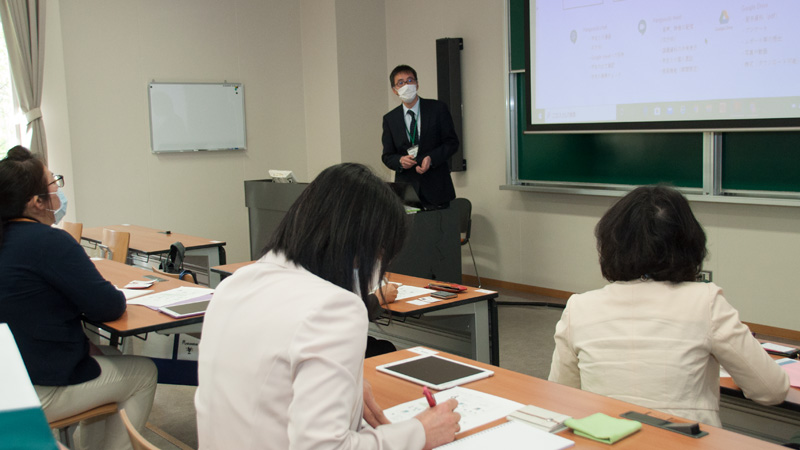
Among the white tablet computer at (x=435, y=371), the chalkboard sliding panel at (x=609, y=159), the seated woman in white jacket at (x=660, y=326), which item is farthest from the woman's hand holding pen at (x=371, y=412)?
the chalkboard sliding panel at (x=609, y=159)

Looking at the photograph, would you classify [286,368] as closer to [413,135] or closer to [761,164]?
[761,164]

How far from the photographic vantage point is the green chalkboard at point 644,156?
457 cm

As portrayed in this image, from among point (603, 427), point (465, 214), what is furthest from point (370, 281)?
point (465, 214)

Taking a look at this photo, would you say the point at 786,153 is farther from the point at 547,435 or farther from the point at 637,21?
the point at 547,435

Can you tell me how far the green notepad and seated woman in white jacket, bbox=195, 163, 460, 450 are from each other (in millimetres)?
281

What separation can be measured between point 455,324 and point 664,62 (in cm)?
280

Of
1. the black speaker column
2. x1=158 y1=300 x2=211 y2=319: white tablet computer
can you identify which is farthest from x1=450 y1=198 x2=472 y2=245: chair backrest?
x1=158 y1=300 x2=211 y2=319: white tablet computer

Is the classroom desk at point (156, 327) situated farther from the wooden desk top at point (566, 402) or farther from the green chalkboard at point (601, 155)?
the green chalkboard at point (601, 155)

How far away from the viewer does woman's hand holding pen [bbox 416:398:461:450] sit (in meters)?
1.44

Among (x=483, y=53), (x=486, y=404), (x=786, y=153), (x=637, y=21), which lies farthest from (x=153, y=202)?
(x=486, y=404)

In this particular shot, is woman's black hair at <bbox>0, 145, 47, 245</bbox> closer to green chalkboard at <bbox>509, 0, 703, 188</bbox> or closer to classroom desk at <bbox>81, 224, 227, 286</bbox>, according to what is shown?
classroom desk at <bbox>81, 224, 227, 286</bbox>

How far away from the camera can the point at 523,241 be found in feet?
21.3

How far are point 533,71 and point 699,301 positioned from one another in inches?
170

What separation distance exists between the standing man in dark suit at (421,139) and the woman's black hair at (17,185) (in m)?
3.06
